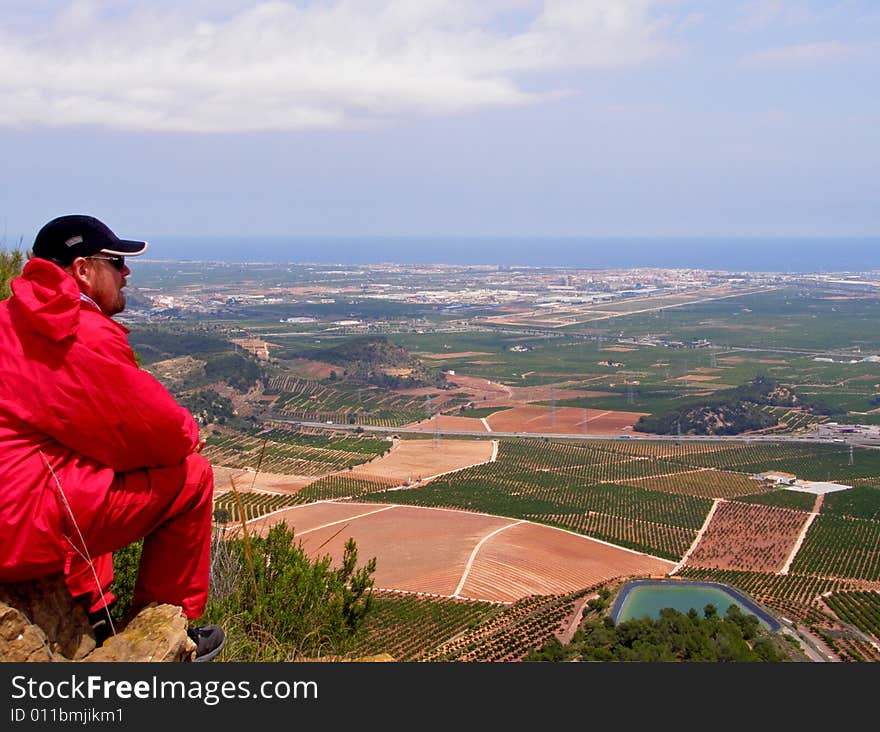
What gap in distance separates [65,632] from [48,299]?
1219 millimetres

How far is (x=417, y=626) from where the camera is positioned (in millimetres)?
19578

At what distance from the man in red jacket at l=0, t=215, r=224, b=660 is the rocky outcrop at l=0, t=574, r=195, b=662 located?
129mm

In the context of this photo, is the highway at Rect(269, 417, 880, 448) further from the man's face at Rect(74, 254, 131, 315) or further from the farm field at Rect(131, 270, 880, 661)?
the man's face at Rect(74, 254, 131, 315)

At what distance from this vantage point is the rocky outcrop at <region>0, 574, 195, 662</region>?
2994 millimetres

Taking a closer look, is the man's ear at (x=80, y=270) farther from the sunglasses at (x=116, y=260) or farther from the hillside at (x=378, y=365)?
the hillside at (x=378, y=365)

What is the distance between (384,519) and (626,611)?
11585 millimetres

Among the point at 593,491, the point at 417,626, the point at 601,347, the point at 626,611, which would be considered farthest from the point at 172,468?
the point at 601,347

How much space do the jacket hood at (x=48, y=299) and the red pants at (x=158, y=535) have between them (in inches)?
22.2

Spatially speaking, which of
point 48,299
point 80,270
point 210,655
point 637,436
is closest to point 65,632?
point 210,655

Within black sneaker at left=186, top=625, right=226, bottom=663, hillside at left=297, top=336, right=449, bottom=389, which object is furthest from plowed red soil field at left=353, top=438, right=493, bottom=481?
black sneaker at left=186, top=625, right=226, bottom=663

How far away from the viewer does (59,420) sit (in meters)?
2.90

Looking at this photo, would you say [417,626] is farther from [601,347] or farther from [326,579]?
[601,347]

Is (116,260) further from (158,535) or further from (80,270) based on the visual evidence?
(158,535)

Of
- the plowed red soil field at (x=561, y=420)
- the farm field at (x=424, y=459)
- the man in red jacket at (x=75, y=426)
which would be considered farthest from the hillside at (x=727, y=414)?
the man in red jacket at (x=75, y=426)
